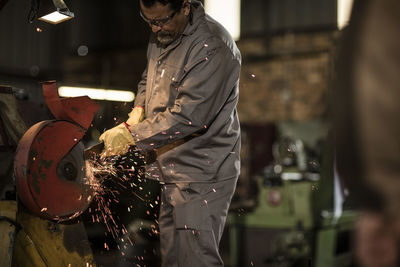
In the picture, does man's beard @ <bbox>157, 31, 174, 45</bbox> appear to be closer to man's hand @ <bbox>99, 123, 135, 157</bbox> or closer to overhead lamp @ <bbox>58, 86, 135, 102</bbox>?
man's hand @ <bbox>99, 123, 135, 157</bbox>

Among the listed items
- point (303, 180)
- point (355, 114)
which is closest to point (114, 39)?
point (303, 180)

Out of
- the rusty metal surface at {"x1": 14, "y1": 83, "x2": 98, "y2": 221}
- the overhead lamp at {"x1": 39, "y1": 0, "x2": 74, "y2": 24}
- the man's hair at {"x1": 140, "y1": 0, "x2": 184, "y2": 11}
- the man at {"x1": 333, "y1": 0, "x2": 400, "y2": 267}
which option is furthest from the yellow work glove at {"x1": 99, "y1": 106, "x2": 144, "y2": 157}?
the man at {"x1": 333, "y1": 0, "x2": 400, "y2": 267}

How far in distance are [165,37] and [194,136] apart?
0.51m

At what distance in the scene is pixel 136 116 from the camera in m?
2.73

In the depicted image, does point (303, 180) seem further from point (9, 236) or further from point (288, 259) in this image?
point (9, 236)

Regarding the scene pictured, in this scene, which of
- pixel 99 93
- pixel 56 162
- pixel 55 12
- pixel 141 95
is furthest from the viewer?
pixel 99 93

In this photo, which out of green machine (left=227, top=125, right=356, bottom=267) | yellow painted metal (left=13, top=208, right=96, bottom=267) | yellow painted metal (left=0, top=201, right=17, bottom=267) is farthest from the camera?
green machine (left=227, top=125, right=356, bottom=267)

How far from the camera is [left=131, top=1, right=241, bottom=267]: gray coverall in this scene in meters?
2.44

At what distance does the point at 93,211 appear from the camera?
8.57 ft

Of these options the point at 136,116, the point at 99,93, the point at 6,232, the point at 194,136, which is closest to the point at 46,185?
the point at 6,232

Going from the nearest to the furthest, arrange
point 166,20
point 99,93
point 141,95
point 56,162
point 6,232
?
point 6,232 → point 56,162 → point 166,20 → point 141,95 → point 99,93

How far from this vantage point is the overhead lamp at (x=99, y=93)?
8281mm

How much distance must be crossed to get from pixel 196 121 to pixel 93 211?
A: 698 millimetres

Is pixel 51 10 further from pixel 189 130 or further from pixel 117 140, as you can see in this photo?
pixel 189 130
